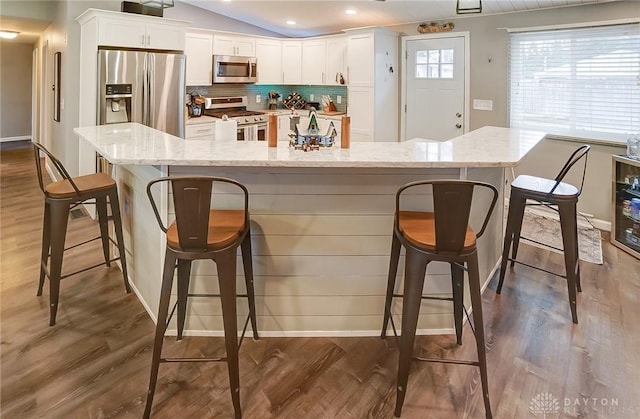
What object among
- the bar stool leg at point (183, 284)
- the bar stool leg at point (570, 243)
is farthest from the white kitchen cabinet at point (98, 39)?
the bar stool leg at point (570, 243)

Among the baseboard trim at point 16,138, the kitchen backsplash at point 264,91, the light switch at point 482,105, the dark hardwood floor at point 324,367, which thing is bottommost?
the dark hardwood floor at point 324,367

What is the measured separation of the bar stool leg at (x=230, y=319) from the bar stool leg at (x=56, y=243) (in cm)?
134

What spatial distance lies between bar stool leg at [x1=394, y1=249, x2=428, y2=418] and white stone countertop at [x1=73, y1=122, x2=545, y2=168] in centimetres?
47

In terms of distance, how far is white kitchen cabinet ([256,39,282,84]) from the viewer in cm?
625

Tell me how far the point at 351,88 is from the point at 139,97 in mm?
2703

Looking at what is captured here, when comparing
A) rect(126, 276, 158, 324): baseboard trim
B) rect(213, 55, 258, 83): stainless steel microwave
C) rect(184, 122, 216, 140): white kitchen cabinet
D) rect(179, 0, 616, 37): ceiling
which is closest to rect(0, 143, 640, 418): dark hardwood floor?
rect(126, 276, 158, 324): baseboard trim

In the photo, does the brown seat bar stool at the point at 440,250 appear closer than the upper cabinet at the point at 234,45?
Yes

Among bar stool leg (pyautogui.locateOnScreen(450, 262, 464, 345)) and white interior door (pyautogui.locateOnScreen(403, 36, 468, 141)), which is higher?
white interior door (pyautogui.locateOnScreen(403, 36, 468, 141))

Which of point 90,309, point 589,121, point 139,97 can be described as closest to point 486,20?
point 589,121

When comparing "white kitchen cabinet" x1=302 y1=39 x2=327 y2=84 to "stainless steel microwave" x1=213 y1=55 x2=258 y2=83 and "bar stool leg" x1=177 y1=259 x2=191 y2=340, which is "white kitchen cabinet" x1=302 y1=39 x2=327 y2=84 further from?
"bar stool leg" x1=177 y1=259 x2=191 y2=340

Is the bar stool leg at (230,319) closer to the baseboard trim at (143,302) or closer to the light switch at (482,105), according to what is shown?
the baseboard trim at (143,302)

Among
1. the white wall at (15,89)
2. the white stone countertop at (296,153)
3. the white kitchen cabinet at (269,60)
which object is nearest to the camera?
the white stone countertop at (296,153)

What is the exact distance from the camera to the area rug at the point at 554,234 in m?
3.63

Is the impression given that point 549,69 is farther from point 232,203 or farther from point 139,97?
point 139,97
